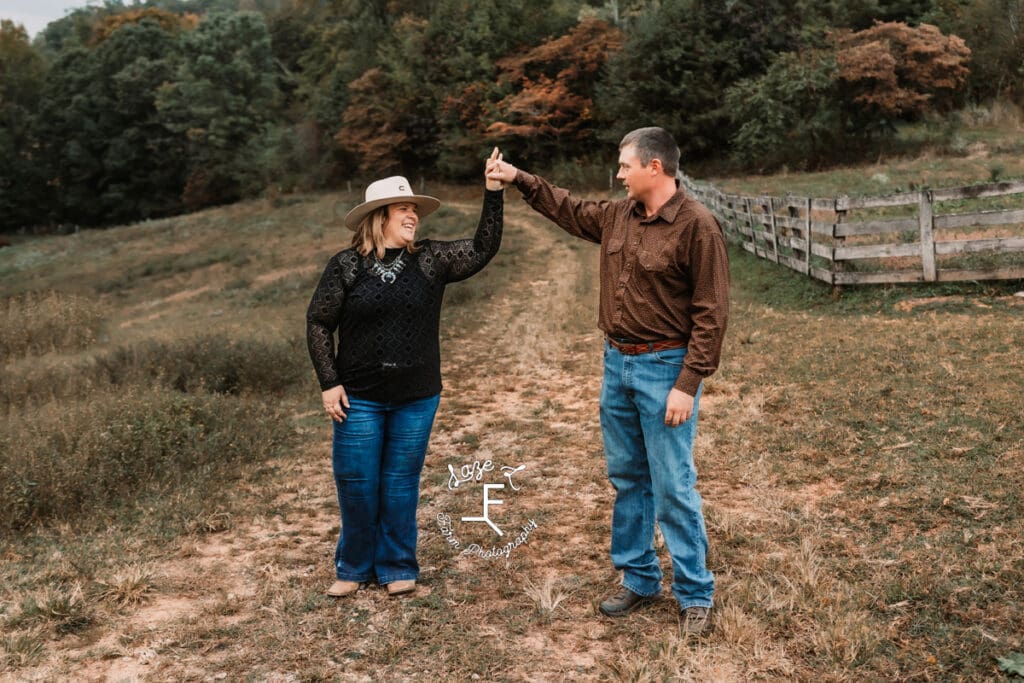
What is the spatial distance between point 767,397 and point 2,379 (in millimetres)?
9280

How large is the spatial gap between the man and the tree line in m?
23.9

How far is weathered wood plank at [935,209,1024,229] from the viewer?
9.24 metres

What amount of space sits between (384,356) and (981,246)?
325 inches

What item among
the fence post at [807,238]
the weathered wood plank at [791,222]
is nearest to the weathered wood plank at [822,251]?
the fence post at [807,238]

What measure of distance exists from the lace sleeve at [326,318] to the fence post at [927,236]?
26.8 ft

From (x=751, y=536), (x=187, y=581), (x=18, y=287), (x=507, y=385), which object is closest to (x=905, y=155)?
(x=507, y=385)

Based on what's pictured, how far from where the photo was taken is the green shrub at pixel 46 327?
1468 centimetres

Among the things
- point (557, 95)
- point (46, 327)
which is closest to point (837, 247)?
point (46, 327)

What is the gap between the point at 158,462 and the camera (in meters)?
6.58

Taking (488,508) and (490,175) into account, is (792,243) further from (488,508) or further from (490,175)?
(490,175)

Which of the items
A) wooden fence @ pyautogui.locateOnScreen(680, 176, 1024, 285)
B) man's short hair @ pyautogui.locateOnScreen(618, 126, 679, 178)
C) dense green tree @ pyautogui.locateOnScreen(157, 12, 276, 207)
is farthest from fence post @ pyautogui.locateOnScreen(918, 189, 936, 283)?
dense green tree @ pyautogui.locateOnScreen(157, 12, 276, 207)

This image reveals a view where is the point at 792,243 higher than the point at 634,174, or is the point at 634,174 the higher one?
the point at 634,174

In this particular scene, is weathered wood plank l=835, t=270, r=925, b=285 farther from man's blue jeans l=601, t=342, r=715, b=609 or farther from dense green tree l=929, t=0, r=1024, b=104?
dense green tree l=929, t=0, r=1024, b=104

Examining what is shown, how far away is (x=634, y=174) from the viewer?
3471 millimetres
